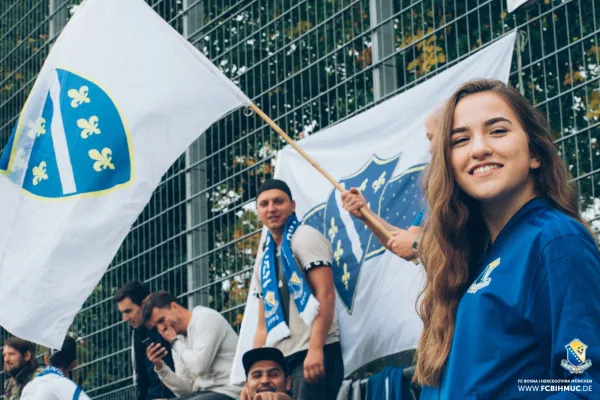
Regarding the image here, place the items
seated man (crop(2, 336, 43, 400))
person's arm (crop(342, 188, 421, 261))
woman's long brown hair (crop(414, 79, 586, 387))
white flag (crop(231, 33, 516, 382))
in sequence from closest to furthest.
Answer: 1. woman's long brown hair (crop(414, 79, 586, 387))
2. person's arm (crop(342, 188, 421, 261))
3. white flag (crop(231, 33, 516, 382))
4. seated man (crop(2, 336, 43, 400))

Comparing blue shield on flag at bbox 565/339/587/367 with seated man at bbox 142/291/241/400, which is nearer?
blue shield on flag at bbox 565/339/587/367

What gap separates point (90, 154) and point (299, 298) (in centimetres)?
165

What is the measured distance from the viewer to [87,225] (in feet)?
23.7

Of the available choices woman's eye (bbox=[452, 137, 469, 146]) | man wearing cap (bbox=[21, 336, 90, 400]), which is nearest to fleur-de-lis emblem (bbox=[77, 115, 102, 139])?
man wearing cap (bbox=[21, 336, 90, 400])

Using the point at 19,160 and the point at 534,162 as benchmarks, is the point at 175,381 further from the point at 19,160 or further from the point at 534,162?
the point at 534,162

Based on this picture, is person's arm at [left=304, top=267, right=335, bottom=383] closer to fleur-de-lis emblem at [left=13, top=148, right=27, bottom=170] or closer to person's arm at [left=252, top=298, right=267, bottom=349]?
person's arm at [left=252, top=298, right=267, bottom=349]

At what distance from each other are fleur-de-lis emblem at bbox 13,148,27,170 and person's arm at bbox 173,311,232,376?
1500 mm

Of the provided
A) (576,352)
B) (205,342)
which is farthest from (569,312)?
(205,342)

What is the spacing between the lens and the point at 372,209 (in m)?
6.80

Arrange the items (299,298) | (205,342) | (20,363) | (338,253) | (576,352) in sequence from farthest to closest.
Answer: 1. (20,363)
2. (205,342)
3. (338,253)
4. (299,298)
5. (576,352)

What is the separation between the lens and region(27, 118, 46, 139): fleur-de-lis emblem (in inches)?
294

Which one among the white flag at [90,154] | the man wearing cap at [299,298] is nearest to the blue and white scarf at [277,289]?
the man wearing cap at [299,298]

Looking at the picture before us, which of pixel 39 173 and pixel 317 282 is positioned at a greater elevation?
pixel 39 173

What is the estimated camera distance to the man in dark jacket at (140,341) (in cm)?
844
